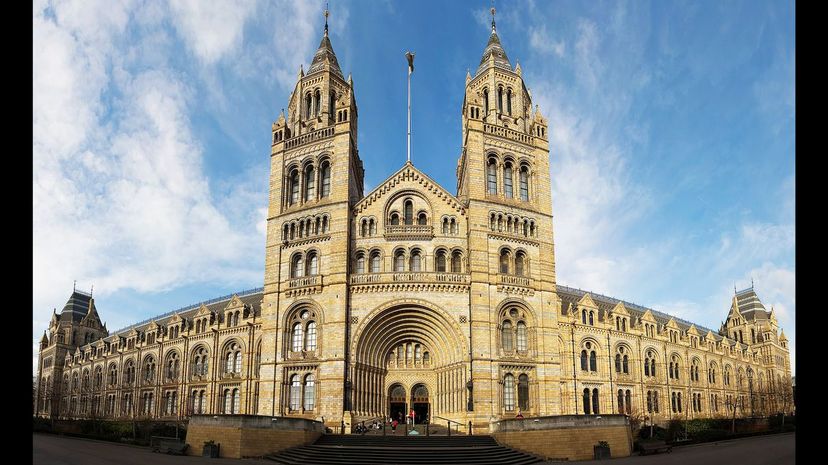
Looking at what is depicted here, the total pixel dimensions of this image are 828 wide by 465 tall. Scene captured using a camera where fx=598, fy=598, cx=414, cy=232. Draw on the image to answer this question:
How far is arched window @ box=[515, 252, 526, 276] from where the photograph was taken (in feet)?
153

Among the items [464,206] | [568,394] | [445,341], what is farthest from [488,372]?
[568,394]

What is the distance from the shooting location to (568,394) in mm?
57719

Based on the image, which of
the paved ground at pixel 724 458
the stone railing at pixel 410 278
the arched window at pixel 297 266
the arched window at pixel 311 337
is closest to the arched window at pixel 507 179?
the stone railing at pixel 410 278

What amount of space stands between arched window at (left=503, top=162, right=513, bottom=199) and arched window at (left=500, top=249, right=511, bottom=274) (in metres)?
4.74

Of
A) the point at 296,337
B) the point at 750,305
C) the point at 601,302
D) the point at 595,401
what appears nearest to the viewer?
the point at 296,337

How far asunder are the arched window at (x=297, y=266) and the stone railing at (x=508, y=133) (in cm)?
1788

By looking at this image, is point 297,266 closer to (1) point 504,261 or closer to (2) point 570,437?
(1) point 504,261

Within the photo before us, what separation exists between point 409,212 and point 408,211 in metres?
0.12

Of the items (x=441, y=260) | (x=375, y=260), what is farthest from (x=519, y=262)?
(x=375, y=260)

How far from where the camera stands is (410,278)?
43906 mm

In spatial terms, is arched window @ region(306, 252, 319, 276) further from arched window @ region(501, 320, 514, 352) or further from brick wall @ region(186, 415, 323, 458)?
arched window @ region(501, 320, 514, 352)

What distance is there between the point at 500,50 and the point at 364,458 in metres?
36.9

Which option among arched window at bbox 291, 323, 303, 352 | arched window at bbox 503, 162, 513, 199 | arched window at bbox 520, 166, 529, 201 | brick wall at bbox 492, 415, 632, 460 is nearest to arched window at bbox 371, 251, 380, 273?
arched window at bbox 291, 323, 303, 352

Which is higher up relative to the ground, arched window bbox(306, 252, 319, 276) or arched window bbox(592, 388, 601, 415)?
arched window bbox(306, 252, 319, 276)
